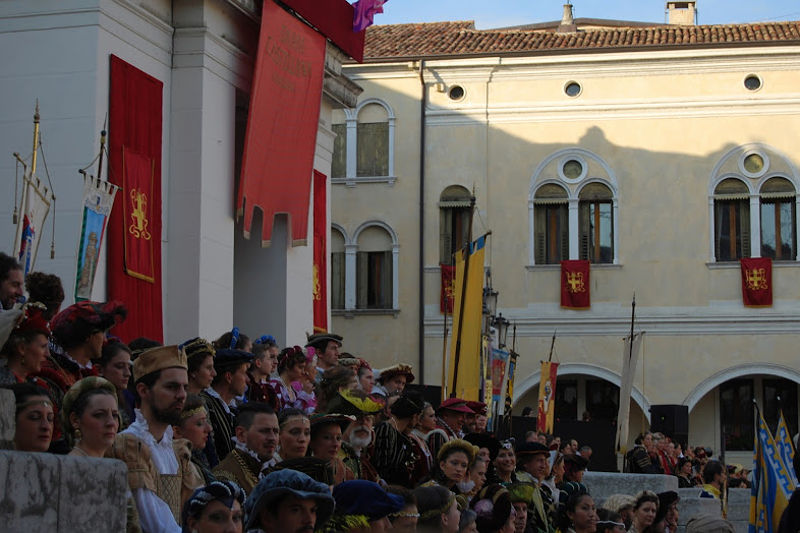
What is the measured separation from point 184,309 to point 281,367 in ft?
18.8

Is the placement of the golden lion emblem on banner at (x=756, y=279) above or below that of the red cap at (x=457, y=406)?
above

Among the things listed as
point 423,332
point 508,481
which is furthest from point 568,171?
point 508,481

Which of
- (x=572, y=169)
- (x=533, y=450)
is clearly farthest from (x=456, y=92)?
(x=533, y=450)

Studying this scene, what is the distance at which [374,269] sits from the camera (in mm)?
34781

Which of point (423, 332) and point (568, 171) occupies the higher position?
point (568, 171)

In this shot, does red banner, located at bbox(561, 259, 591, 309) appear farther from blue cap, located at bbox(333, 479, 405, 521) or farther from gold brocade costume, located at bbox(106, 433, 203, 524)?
blue cap, located at bbox(333, 479, 405, 521)

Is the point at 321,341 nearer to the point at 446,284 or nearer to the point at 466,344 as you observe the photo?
the point at 466,344

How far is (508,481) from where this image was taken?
33.5 ft

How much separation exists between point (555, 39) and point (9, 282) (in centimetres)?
2850

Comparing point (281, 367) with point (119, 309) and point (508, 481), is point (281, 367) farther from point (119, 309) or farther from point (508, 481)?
point (119, 309)

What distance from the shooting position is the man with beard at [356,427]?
26.4 ft

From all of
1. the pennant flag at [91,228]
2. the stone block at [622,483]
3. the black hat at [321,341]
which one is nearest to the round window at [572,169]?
the stone block at [622,483]

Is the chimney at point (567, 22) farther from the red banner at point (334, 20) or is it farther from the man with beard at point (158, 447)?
the man with beard at point (158, 447)

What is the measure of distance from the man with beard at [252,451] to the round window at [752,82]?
93.3ft
